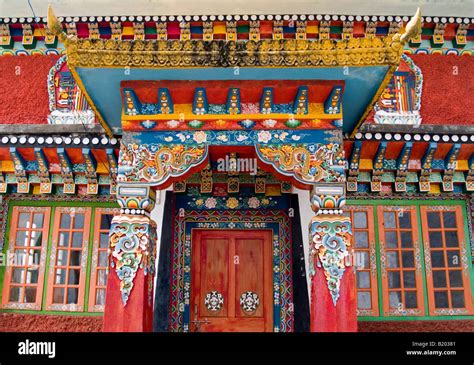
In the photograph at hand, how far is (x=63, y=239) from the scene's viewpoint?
7172 mm

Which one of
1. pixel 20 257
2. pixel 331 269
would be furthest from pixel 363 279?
pixel 20 257

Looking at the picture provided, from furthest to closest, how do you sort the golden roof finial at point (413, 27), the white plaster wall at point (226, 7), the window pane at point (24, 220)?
1. the white plaster wall at point (226, 7)
2. the window pane at point (24, 220)
3. the golden roof finial at point (413, 27)

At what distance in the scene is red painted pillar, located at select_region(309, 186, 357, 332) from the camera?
5.32 meters

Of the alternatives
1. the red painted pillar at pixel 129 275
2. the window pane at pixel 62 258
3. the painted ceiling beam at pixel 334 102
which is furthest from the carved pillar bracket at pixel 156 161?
the window pane at pixel 62 258

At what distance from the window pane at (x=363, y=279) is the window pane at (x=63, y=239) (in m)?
3.73

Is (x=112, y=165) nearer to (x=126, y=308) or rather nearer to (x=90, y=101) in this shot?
(x=90, y=101)

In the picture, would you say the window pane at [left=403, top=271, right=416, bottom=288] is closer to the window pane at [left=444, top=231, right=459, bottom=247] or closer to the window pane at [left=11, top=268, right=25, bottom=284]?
the window pane at [left=444, top=231, right=459, bottom=247]

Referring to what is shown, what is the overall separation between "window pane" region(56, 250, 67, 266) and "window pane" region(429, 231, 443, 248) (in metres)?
4.67

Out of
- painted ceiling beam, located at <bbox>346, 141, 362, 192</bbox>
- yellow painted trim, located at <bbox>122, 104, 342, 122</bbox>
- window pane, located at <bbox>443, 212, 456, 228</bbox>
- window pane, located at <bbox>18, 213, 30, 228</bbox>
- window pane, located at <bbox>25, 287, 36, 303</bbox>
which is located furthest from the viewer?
window pane, located at <bbox>18, 213, 30, 228</bbox>

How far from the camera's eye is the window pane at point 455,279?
22.7 feet

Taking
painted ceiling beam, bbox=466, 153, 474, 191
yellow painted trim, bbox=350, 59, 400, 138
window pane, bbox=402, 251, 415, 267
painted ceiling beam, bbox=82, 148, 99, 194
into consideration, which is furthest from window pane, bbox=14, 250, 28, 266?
painted ceiling beam, bbox=466, 153, 474, 191

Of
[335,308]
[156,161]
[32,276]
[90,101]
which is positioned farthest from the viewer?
[32,276]

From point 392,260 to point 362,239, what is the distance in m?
0.45

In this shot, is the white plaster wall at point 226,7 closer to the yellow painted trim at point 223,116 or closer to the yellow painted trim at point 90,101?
the yellow painted trim at point 90,101
